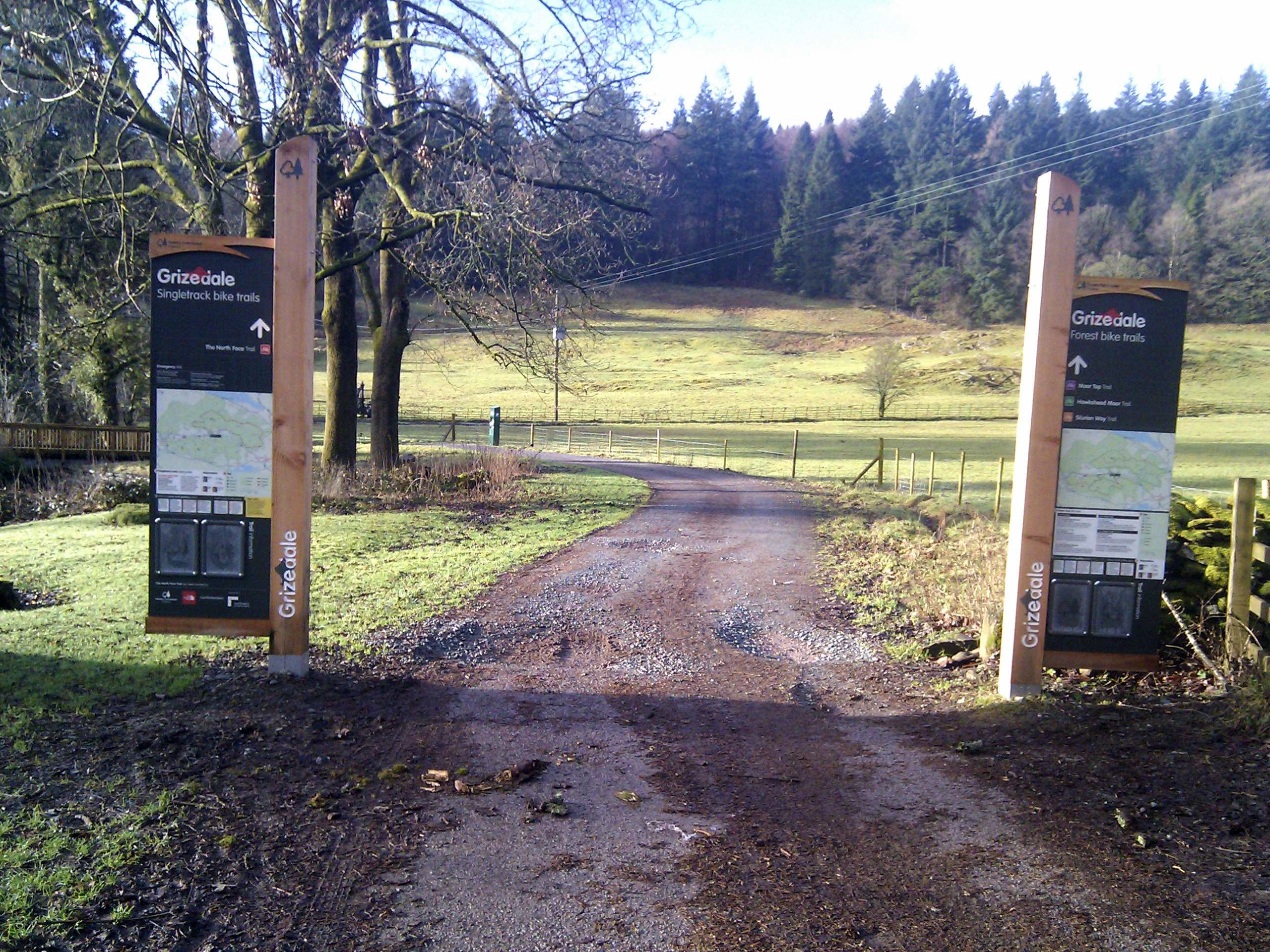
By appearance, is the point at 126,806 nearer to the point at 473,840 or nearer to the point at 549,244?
the point at 473,840

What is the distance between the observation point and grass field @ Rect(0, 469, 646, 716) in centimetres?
675

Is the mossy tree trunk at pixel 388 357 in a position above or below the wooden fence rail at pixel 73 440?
above

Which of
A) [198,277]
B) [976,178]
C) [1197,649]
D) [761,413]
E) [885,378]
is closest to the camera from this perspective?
[198,277]

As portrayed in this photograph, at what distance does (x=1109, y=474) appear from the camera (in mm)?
6750

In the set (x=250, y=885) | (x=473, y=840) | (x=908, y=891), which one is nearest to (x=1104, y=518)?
(x=908, y=891)

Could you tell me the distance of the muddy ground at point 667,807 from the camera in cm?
372

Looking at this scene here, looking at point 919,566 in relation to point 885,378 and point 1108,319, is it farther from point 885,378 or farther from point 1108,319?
point 885,378

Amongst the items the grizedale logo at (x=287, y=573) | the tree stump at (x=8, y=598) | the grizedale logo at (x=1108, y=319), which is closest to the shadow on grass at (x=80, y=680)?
the grizedale logo at (x=287, y=573)

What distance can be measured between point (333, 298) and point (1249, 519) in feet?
59.6

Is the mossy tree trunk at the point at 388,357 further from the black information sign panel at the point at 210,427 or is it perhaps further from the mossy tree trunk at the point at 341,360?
the black information sign panel at the point at 210,427

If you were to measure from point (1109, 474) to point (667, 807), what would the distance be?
3958mm

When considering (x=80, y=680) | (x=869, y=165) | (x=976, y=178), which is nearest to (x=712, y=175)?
(x=869, y=165)

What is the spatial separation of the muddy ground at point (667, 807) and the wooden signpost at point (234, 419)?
2.26 ft

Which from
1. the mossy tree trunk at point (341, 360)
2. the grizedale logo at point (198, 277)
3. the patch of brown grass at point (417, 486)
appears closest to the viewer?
the grizedale logo at point (198, 277)
